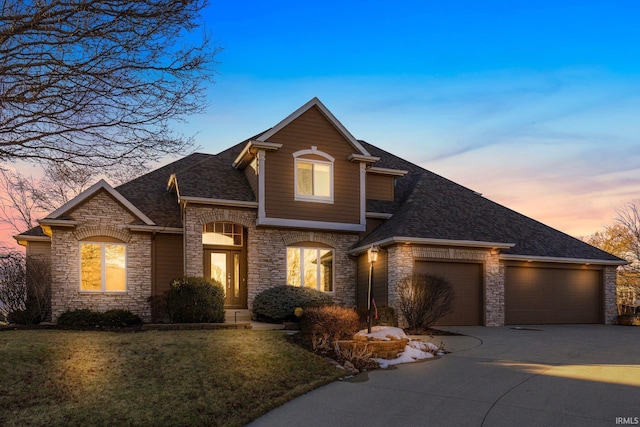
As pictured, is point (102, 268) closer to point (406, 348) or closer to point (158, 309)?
point (158, 309)

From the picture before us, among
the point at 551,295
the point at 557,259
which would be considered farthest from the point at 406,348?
the point at 551,295

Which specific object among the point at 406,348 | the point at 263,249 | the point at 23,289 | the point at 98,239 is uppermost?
the point at 98,239

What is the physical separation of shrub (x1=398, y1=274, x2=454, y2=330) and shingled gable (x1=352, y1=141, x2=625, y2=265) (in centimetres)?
153

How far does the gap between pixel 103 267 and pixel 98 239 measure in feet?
3.15

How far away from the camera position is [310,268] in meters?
20.4

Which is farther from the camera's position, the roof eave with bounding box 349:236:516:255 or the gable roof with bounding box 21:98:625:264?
the gable roof with bounding box 21:98:625:264

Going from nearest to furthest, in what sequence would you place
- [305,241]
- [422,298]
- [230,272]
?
[422,298] → [305,241] → [230,272]

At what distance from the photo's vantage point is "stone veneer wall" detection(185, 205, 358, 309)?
1888 cm

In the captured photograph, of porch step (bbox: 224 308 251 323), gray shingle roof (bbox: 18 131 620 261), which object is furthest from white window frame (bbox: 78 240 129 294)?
porch step (bbox: 224 308 251 323)

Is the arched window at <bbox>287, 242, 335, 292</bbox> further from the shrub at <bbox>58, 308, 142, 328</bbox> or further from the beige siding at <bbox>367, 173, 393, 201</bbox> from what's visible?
the shrub at <bbox>58, 308, 142, 328</bbox>

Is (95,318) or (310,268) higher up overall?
(310,268)

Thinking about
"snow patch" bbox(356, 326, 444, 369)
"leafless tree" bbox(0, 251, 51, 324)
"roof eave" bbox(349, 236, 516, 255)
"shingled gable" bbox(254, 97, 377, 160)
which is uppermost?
"shingled gable" bbox(254, 97, 377, 160)

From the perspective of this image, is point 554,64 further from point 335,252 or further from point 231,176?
point 231,176

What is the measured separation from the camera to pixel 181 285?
54.9 feet
